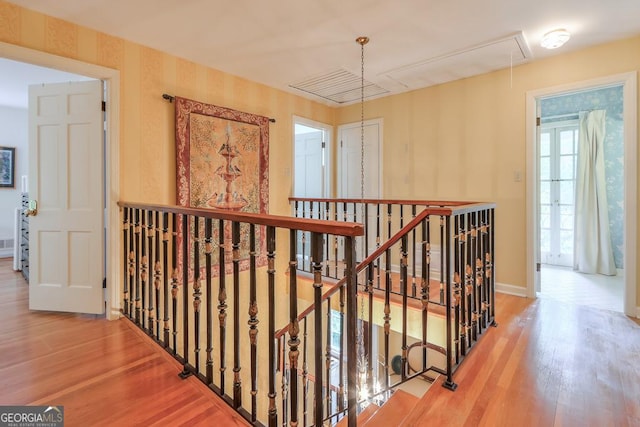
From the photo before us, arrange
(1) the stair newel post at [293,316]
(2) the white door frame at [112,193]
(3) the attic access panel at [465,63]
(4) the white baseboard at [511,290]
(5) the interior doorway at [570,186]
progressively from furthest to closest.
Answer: (5) the interior doorway at [570,186]
(4) the white baseboard at [511,290]
(3) the attic access panel at [465,63]
(2) the white door frame at [112,193]
(1) the stair newel post at [293,316]

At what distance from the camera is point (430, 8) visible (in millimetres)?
2381

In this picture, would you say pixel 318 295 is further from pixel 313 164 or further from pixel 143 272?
pixel 313 164

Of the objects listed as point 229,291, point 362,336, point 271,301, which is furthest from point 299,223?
point 229,291

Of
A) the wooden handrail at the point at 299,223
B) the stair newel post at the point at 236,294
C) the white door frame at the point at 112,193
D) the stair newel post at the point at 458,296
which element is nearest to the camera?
the wooden handrail at the point at 299,223

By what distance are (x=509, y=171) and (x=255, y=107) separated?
10.1 feet

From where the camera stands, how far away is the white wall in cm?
538

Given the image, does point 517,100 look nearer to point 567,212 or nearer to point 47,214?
point 567,212

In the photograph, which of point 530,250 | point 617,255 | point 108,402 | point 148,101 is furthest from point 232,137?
point 617,255

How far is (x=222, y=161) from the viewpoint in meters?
3.59

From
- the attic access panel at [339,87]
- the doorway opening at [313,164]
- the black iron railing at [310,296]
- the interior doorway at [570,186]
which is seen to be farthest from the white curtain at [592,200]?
the doorway opening at [313,164]

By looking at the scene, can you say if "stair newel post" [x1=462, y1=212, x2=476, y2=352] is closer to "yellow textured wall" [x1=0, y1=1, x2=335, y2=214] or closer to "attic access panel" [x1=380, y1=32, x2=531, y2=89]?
"attic access panel" [x1=380, y1=32, x2=531, y2=89]

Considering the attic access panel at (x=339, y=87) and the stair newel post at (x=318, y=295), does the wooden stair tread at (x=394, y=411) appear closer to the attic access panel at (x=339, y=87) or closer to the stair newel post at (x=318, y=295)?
the stair newel post at (x=318, y=295)

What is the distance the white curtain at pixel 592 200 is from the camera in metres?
4.68

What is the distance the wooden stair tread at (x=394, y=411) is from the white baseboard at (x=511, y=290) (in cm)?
220
